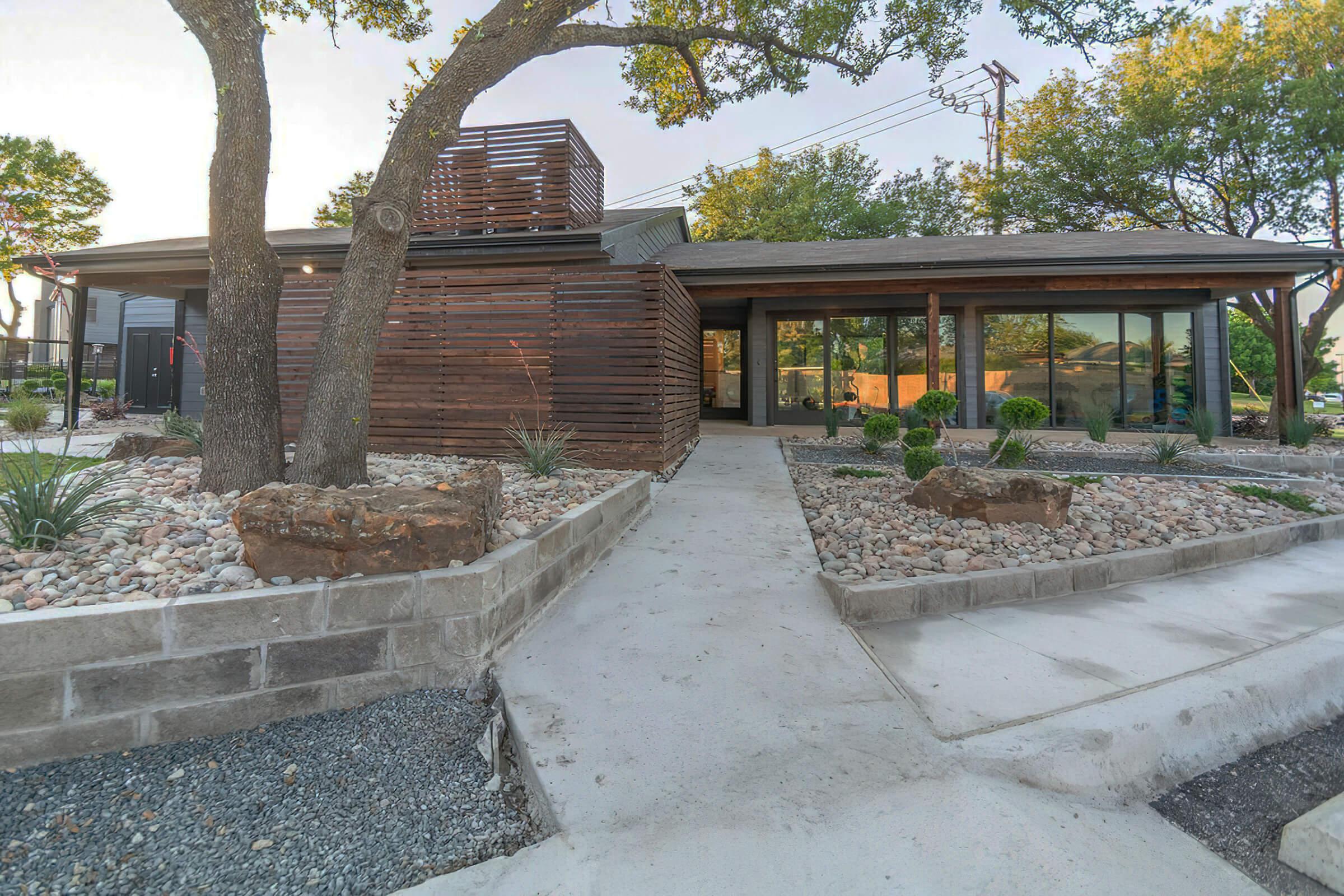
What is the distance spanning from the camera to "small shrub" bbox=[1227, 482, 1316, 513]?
192 inches

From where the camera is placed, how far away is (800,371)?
37.8 ft

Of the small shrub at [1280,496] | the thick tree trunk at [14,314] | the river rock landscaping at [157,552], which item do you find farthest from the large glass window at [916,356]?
the thick tree trunk at [14,314]

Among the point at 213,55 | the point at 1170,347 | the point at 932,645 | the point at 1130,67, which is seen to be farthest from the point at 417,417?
the point at 1130,67

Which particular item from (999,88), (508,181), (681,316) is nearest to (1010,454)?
(681,316)

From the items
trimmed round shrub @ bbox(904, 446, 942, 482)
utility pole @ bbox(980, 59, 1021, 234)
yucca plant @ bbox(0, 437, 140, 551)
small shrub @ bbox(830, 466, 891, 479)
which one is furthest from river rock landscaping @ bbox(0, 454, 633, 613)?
utility pole @ bbox(980, 59, 1021, 234)

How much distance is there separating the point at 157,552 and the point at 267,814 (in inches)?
55.4

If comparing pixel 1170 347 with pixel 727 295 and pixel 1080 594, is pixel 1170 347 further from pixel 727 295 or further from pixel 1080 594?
pixel 1080 594

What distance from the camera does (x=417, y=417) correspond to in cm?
604

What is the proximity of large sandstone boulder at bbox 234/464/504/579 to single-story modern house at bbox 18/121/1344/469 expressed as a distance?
3415 mm

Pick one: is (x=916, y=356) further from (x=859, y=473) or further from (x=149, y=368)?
(x=149, y=368)

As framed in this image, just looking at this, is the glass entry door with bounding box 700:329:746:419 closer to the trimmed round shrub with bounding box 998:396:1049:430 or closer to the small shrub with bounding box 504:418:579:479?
the trimmed round shrub with bounding box 998:396:1049:430

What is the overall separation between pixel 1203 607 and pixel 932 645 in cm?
166

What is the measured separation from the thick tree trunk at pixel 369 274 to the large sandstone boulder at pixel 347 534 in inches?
39.4

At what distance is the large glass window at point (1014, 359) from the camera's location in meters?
10.9
